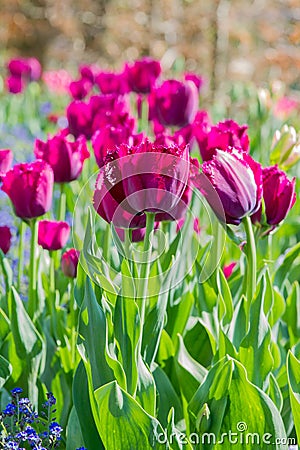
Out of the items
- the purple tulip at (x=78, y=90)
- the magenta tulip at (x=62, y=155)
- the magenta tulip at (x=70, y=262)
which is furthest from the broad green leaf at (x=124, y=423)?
the purple tulip at (x=78, y=90)

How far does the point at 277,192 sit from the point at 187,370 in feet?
1.20

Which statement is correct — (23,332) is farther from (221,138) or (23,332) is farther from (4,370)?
(221,138)

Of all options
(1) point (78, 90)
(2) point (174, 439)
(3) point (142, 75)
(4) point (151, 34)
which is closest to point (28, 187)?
(2) point (174, 439)

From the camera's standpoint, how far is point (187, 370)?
1.34 meters

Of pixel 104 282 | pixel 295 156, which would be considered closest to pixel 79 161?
pixel 104 282

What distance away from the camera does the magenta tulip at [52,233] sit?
1.47 meters

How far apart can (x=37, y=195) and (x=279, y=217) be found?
43cm

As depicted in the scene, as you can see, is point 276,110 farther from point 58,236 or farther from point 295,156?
point 58,236

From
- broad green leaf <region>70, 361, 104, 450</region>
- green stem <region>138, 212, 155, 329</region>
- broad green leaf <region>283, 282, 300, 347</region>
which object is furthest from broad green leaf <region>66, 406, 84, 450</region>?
broad green leaf <region>283, 282, 300, 347</region>

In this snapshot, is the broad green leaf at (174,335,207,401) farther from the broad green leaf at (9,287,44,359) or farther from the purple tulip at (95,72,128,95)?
the purple tulip at (95,72,128,95)

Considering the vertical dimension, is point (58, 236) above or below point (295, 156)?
below

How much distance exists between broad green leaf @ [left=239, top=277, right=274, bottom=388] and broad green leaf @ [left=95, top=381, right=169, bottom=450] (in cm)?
21

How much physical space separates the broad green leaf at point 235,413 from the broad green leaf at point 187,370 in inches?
6.9

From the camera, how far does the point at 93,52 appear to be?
983 centimetres
